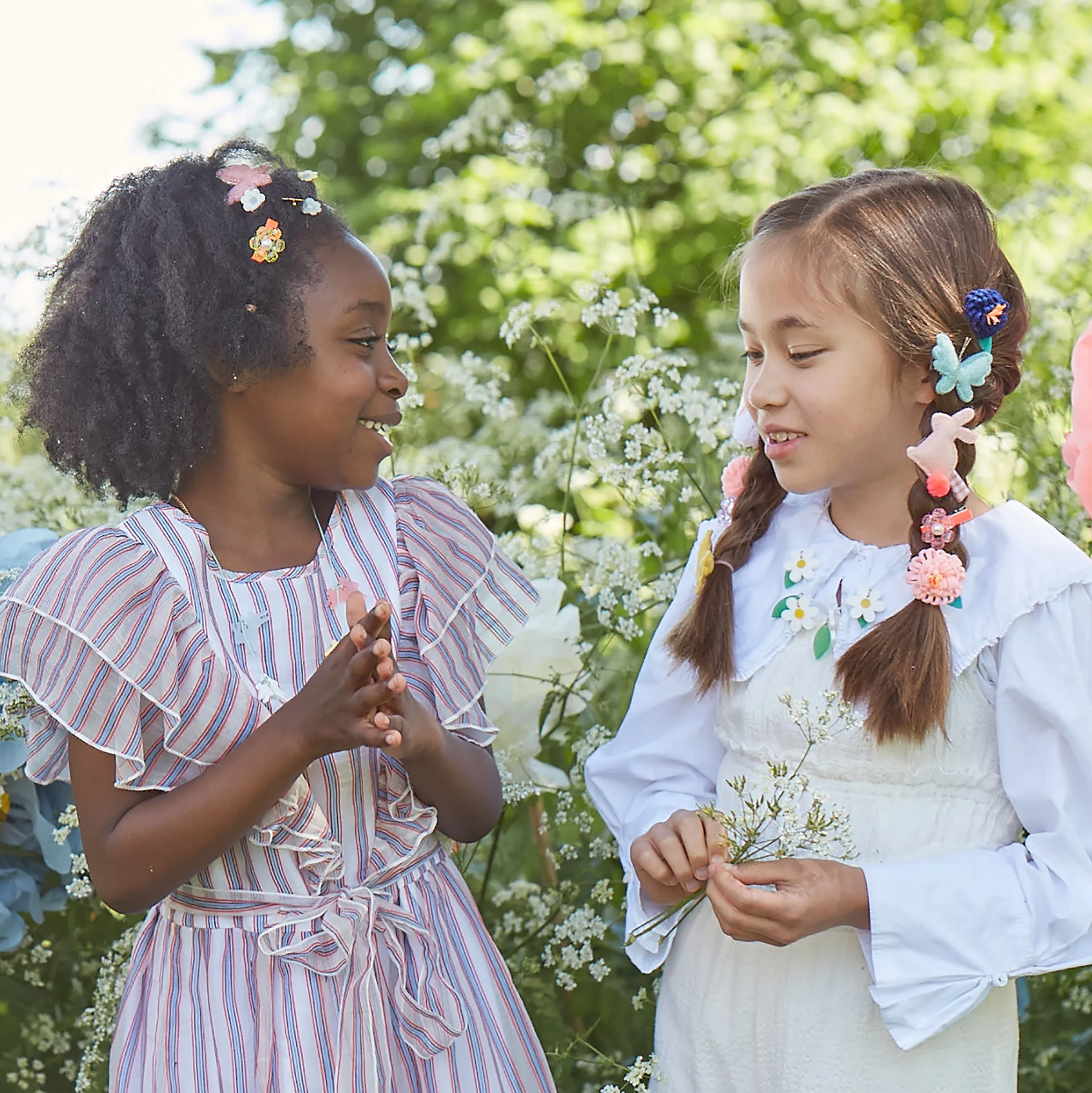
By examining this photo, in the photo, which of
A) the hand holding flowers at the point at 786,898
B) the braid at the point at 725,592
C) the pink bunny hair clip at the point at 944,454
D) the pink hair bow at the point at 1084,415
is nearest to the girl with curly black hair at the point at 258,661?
the braid at the point at 725,592

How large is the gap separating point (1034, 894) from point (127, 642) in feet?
3.31

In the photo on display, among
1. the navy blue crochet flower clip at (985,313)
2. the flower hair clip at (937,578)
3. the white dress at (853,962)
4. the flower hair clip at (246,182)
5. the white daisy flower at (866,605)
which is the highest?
the flower hair clip at (246,182)

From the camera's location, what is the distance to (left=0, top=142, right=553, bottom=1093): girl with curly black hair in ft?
4.78

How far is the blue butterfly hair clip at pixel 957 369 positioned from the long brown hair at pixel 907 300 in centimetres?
2

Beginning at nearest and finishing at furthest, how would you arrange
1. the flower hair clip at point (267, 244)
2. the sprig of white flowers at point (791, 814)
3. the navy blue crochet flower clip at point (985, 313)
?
the sprig of white flowers at point (791, 814) → the navy blue crochet flower clip at point (985, 313) → the flower hair clip at point (267, 244)

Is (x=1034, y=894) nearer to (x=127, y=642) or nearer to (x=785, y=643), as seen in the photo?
(x=785, y=643)

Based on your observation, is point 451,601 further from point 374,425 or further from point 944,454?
point 944,454

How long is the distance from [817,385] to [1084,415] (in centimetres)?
34

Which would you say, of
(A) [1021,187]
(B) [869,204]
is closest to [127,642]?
(B) [869,204]

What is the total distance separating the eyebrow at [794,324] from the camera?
4.89 feet

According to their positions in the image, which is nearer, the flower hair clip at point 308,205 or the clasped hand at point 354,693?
the clasped hand at point 354,693

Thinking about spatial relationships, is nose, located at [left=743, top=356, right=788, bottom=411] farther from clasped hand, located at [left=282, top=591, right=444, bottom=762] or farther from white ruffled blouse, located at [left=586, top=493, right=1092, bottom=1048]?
clasped hand, located at [left=282, top=591, right=444, bottom=762]

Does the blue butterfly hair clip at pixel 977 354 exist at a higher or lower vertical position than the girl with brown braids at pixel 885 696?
higher

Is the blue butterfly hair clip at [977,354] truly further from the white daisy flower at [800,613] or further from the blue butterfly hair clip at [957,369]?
the white daisy flower at [800,613]
